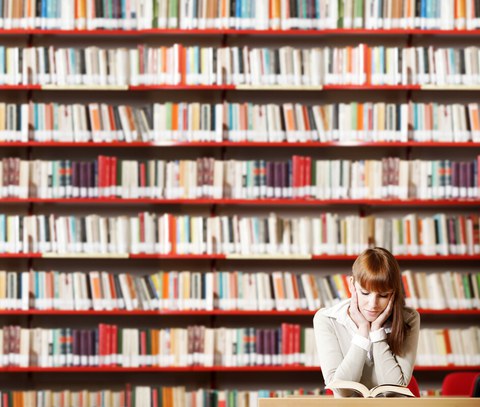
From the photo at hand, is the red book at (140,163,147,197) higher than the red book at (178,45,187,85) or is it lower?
lower

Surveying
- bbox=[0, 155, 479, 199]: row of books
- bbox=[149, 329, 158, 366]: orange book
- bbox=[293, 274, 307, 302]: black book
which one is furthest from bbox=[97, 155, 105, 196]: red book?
bbox=[293, 274, 307, 302]: black book

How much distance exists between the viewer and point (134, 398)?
5.28 m

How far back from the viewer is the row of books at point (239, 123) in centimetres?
532

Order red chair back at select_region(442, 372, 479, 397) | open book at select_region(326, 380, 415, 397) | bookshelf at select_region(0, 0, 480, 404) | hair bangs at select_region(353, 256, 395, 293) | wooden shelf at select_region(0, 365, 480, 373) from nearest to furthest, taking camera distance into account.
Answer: open book at select_region(326, 380, 415, 397)
hair bangs at select_region(353, 256, 395, 293)
red chair back at select_region(442, 372, 479, 397)
wooden shelf at select_region(0, 365, 480, 373)
bookshelf at select_region(0, 0, 480, 404)

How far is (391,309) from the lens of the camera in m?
3.14

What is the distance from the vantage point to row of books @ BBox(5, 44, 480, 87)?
536 centimetres

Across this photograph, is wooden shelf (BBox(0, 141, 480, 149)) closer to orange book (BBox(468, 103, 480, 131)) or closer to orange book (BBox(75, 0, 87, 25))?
orange book (BBox(468, 103, 480, 131))

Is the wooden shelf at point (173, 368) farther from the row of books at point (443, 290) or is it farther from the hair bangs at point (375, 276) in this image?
the hair bangs at point (375, 276)

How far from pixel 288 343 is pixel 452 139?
1644mm

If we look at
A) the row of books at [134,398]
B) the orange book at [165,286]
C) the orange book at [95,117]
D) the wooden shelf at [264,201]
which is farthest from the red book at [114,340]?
the orange book at [95,117]

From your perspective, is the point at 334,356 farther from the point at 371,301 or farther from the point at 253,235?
the point at 253,235

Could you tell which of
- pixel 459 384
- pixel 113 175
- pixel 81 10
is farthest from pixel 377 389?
pixel 81 10

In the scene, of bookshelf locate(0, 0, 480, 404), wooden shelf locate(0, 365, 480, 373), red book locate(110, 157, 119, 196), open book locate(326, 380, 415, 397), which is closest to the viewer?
open book locate(326, 380, 415, 397)

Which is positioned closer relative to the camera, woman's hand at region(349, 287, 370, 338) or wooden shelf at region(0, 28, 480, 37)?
woman's hand at region(349, 287, 370, 338)
